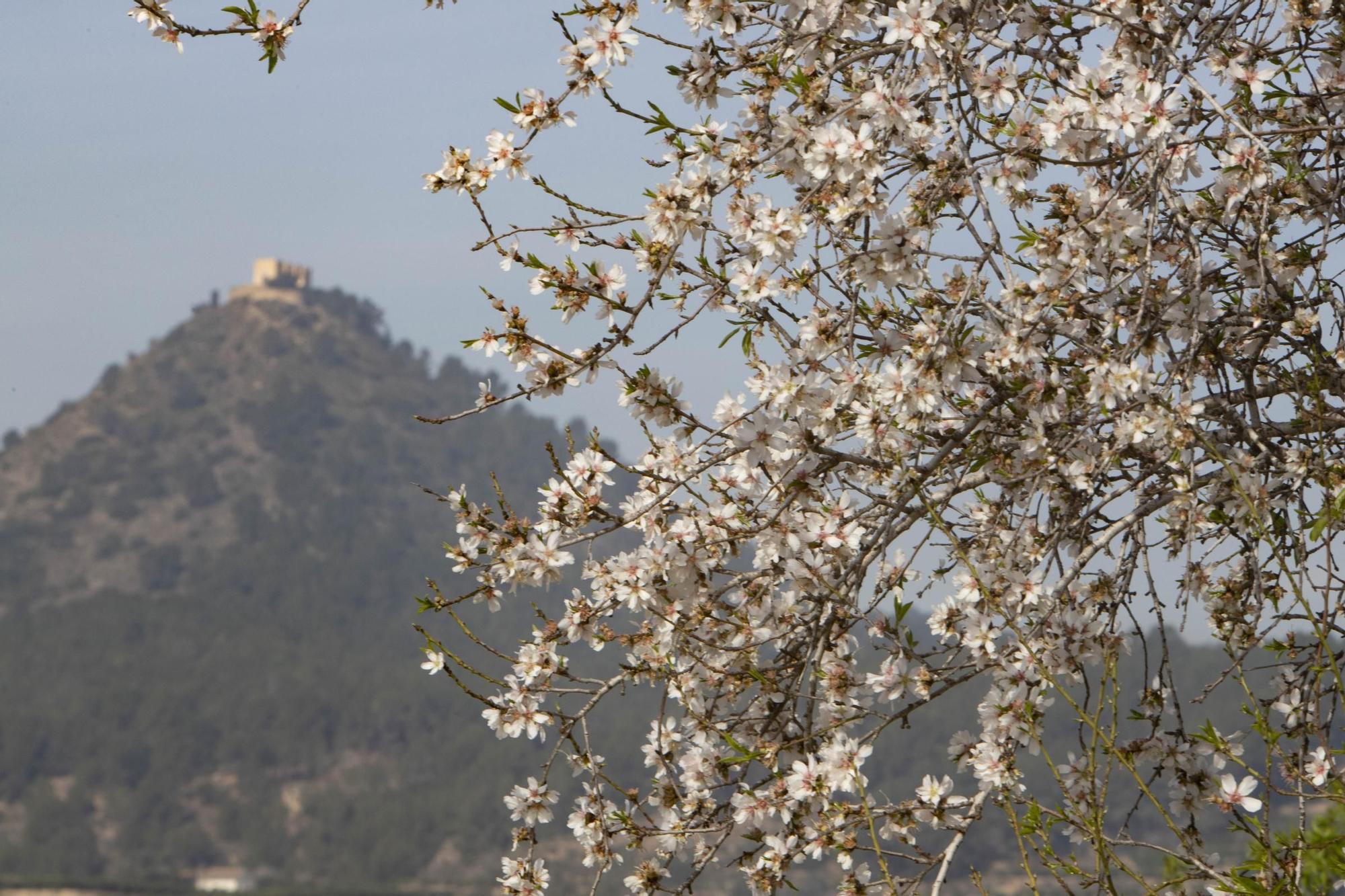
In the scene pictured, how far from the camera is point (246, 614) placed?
116 meters

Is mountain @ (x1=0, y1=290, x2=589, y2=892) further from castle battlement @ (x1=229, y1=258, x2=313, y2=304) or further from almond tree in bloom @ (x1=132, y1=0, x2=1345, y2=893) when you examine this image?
almond tree in bloom @ (x1=132, y1=0, x2=1345, y2=893)

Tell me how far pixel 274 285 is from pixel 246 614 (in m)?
46.0

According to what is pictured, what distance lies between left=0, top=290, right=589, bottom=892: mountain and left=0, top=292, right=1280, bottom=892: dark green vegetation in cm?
21

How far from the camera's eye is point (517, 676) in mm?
3311

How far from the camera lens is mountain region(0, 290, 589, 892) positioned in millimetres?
88750

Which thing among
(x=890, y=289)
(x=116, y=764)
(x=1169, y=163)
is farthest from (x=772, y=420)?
(x=116, y=764)

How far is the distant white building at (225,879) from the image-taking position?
8444 cm

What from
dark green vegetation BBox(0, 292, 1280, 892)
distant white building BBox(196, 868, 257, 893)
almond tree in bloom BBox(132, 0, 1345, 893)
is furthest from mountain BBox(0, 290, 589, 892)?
almond tree in bloom BBox(132, 0, 1345, 893)

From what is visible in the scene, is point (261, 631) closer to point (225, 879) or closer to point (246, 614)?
point (246, 614)

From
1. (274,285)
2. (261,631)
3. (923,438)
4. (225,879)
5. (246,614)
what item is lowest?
(923,438)

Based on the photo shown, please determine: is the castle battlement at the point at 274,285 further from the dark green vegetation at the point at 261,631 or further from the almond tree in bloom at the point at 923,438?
the almond tree in bloom at the point at 923,438

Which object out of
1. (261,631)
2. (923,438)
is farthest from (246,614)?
(923,438)

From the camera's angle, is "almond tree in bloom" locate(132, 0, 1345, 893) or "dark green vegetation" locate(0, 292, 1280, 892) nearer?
"almond tree in bloom" locate(132, 0, 1345, 893)

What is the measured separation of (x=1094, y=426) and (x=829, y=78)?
91 cm
